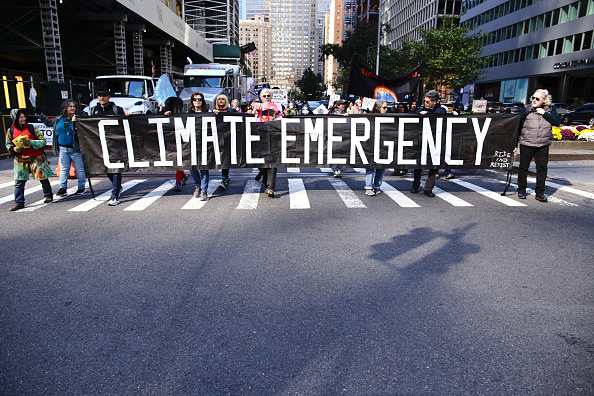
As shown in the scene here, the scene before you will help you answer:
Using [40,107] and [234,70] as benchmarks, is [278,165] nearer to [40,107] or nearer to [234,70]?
[40,107]

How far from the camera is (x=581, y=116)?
3155cm

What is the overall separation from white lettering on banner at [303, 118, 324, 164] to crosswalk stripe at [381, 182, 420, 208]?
5.65ft

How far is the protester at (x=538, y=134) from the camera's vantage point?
27.6 feet

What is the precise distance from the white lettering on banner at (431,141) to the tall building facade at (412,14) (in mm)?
60661

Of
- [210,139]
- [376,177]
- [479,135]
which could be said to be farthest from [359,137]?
[210,139]

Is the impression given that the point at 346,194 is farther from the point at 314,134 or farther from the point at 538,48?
the point at 538,48

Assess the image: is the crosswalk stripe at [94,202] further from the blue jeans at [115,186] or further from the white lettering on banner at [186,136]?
the white lettering on banner at [186,136]

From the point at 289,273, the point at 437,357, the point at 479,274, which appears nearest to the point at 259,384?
the point at 437,357

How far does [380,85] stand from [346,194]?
6.19 meters

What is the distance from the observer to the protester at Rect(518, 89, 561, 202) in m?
8.41

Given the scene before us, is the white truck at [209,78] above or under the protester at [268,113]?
above

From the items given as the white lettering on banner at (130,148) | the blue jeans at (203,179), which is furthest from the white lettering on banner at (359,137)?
the white lettering on banner at (130,148)

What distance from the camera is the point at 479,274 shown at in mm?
4895

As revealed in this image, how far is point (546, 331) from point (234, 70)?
81.6 feet
